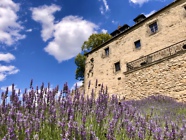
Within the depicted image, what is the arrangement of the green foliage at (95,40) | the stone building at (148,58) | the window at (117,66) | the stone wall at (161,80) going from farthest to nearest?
1. the green foliage at (95,40)
2. the window at (117,66)
3. the stone building at (148,58)
4. the stone wall at (161,80)

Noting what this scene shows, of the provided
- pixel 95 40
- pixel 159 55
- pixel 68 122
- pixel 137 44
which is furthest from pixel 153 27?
pixel 68 122

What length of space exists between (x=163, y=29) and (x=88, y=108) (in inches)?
563

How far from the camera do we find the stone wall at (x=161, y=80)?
1045cm

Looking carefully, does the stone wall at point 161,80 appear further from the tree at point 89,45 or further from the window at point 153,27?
the tree at point 89,45

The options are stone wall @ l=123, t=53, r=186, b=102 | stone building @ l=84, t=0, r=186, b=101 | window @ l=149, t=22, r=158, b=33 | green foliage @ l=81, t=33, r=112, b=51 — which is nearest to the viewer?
stone wall @ l=123, t=53, r=186, b=102

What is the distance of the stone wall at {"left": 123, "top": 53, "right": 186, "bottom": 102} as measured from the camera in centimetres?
1045

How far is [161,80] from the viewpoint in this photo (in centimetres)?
1149

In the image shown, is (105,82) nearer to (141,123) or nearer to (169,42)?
(169,42)

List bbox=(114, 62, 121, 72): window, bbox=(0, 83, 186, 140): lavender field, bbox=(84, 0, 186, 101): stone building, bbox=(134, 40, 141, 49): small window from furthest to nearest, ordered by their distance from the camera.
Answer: bbox=(114, 62, 121, 72): window < bbox=(134, 40, 141, 49): small window < bbox=(84, 0, 186, 101): stone building < bbox=(0, 83, 186, 140): lavender field

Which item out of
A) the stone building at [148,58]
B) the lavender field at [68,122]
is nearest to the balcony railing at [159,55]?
the stone building at [148,58]

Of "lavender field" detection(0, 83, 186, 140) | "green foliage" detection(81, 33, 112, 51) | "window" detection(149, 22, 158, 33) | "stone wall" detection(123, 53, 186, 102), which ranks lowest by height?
"lavender field" detection(0, 83, 186, 140)

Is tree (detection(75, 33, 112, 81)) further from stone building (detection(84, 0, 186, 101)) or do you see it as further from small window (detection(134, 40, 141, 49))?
small window (detection(134, 40, 141, 49))

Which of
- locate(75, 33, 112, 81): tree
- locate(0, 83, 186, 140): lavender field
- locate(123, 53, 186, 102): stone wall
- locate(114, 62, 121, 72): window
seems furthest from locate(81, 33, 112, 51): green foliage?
locate(0, 83, 186, 140): lavender field

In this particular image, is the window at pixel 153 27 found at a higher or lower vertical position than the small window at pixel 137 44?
higher
